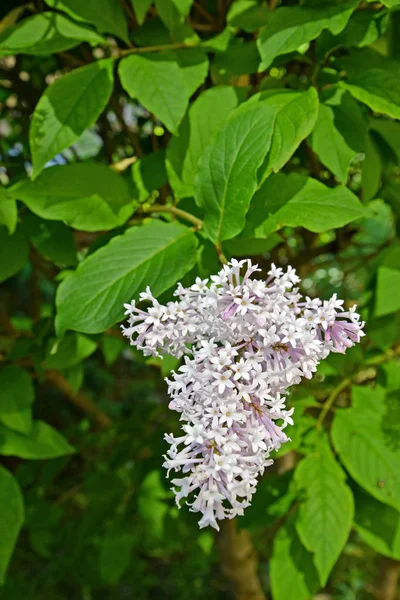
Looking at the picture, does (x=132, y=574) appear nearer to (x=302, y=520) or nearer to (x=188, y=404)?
(x=302, y=520)

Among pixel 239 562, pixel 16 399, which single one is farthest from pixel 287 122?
pixel 239 562

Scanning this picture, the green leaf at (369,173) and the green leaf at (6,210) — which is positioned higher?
the green leaf at (6,210)

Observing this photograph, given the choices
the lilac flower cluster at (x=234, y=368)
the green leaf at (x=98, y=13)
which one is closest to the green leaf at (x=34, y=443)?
the lilac flower cluster at (x=234, y=368)

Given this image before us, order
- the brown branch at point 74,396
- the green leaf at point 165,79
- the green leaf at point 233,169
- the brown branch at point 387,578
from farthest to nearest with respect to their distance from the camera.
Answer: the brown branch at point 387,578 → the brown branch at point 74,396 → the green leaf at point 165,79 → the green leaf at point 233,169

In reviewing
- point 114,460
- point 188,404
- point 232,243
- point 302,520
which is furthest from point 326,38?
point 114,460

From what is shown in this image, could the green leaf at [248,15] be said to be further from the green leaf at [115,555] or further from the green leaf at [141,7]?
the green leaf at [115,555]
